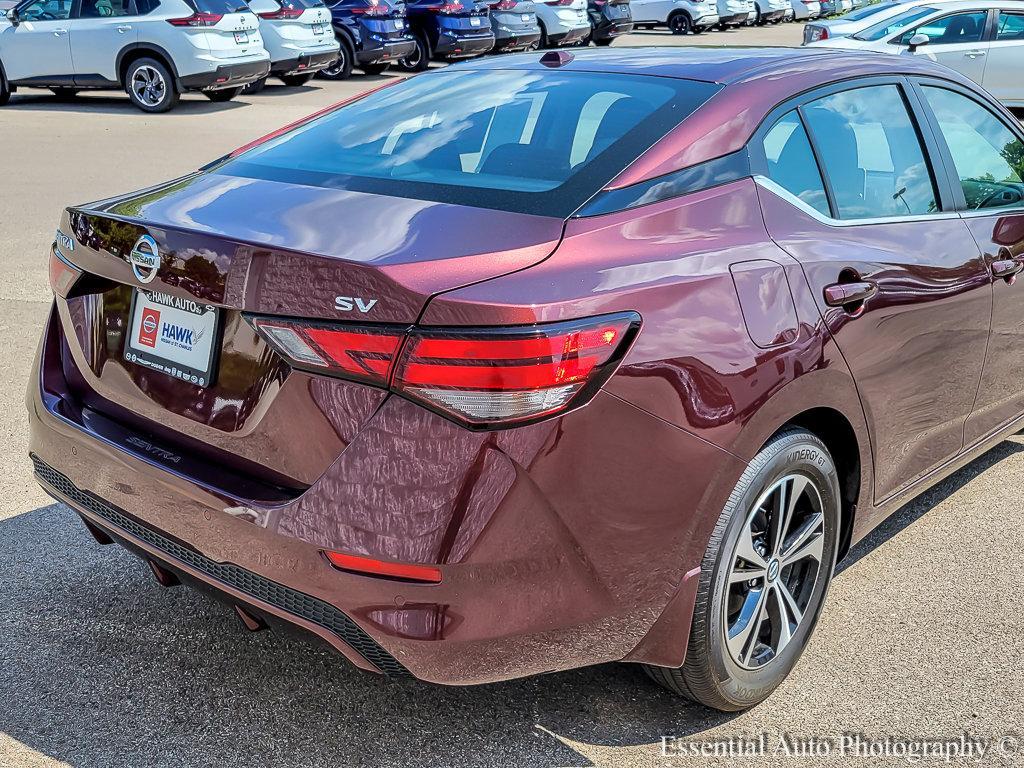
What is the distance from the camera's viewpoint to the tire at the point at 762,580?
2.60 m

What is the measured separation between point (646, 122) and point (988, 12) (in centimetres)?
1464

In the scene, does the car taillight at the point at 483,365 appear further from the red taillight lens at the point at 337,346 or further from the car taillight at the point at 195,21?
the car taillight at the point at 195,21

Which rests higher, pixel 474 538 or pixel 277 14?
pixel 277 14

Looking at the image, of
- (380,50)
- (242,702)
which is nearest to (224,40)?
(380,50)

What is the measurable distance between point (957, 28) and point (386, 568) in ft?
51.0

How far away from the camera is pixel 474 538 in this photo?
2215 mm

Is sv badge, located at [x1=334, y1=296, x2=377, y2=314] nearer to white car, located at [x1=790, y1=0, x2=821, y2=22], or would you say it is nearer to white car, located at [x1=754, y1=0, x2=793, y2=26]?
white car, located at [x1=754, y1=0, x2=793, y2=26]

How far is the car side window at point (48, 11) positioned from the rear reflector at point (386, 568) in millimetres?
15414

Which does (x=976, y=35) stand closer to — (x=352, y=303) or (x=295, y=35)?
(x=295, y=35)

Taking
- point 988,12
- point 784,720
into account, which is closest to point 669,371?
point 784,720

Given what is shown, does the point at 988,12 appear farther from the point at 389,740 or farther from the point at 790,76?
the point at 389,740

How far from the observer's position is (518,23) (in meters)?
21.5

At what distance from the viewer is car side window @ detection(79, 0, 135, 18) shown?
50.0 feet

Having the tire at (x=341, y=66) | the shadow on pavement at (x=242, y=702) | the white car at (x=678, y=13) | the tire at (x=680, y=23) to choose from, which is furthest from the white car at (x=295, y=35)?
the tire at (x=680, y=23)
